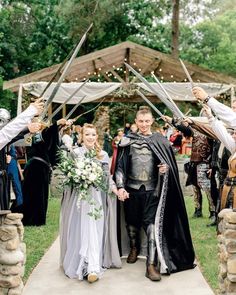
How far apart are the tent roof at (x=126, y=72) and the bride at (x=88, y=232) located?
8804mm

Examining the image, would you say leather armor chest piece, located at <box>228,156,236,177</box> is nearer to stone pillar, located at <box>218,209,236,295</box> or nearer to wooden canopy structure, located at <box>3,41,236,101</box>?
stone pillar, located at <box>218,209,236,295</box>

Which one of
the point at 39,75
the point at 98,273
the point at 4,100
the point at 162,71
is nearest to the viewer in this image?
the point at 98,273

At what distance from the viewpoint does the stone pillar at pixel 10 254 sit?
4.54m

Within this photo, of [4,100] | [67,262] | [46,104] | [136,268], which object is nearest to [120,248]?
[136,268]

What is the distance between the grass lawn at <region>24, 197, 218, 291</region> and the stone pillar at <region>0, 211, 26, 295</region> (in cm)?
130

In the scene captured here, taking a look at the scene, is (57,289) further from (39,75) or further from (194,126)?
(39,75)

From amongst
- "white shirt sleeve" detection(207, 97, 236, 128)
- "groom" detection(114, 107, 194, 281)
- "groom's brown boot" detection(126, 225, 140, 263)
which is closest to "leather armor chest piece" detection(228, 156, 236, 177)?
"white shirt sleeve" detection(207, 97, 236, 128)

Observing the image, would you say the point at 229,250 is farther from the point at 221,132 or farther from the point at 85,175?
the point at 85,175

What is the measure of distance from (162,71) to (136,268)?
11031 millimetres

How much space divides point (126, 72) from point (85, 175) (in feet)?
33.0

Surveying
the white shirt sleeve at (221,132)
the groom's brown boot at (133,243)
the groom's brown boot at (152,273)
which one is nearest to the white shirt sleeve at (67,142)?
the groom's brown boot at (133,243)

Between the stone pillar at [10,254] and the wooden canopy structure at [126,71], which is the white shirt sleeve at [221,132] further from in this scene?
the wooden canopy structure at [126,71]

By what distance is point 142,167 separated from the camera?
6.29m

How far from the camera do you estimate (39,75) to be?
14953 mm
